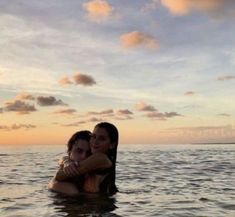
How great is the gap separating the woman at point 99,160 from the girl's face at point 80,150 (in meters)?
0.26

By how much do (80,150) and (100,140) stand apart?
2.73 feet

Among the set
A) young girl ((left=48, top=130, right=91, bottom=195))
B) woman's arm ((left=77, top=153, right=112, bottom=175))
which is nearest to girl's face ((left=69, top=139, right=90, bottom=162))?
young girl ((left=48, top=130, right=91, bottom=195))

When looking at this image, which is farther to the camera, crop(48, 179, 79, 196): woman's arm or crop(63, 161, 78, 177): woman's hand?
crop(48, 179, 79, 196): woman's arm

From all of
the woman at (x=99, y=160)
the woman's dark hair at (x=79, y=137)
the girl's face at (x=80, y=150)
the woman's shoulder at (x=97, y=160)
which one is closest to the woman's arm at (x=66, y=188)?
the woman at (x=99, y=160)

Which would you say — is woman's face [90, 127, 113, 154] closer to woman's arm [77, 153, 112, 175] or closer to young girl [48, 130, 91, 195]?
woman's arm [77, 153, 112, 175]

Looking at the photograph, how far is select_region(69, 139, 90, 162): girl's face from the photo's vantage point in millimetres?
10352

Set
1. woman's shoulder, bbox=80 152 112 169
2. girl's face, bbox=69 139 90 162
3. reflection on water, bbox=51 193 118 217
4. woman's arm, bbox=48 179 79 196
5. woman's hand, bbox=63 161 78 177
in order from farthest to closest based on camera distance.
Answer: woman's arm, bbox=48 179 79 196, girl's face, bbox=69 139 90 162, woman's hand, bbox=63 161 78 177, woman's shoulder, bbox=80 152 112 169, reflection on water, bbox=51 193 118 217

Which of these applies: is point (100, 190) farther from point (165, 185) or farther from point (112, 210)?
point (165, 185)

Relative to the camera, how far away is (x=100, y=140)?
9.81 metres

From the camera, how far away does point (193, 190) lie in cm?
1288

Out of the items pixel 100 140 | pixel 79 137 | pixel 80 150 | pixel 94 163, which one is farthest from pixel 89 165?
pixel 79 137

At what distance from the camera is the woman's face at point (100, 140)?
9.80m

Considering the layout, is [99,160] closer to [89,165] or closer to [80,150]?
[89,165]

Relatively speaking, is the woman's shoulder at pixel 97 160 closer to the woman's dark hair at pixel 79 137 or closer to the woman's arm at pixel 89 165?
the woman's arm at pixel 89 165
